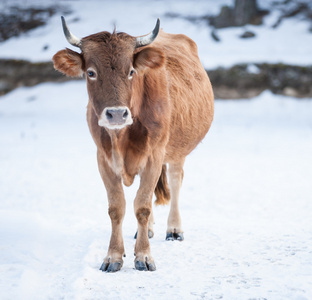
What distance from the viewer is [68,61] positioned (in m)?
4.45

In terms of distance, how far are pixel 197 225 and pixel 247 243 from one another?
1.23 metres

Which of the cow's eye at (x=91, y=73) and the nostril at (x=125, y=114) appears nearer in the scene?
the nostril at (x=125, y=114)

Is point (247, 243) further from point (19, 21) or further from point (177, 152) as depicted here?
point (19, 21)

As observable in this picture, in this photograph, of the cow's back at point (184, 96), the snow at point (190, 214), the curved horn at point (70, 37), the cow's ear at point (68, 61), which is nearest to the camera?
the snow at point (190, 214)

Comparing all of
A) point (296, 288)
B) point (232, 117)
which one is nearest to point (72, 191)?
point (296, 288)

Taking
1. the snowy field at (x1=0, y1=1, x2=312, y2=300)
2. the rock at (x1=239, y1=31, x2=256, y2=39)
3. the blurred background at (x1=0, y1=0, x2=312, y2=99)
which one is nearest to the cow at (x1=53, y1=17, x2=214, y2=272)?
the snowy field at (x1=0, y1=1, x2=312, y2=300)

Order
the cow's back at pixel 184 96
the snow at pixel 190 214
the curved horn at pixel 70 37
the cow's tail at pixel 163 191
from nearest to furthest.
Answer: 1. the snow at pixel 190 214
2. the curved horn at pixel 70 37
3. the cow's back at pixel 184 96
4. the cow's tail at pixel 163 191

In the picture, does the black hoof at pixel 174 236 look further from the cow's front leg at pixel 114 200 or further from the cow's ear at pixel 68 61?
the cow's ear at pixel 68 61

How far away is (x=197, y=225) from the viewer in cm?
633

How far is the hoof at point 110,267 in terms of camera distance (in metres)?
4.36

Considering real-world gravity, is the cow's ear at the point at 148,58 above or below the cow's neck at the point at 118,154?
above

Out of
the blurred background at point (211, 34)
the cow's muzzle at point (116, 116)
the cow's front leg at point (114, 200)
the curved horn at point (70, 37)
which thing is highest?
the curved horn at point (70, 37)

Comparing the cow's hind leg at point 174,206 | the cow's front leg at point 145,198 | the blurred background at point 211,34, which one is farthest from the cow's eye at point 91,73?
the blurred background at point 211,34

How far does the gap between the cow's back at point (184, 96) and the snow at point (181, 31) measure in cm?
973
